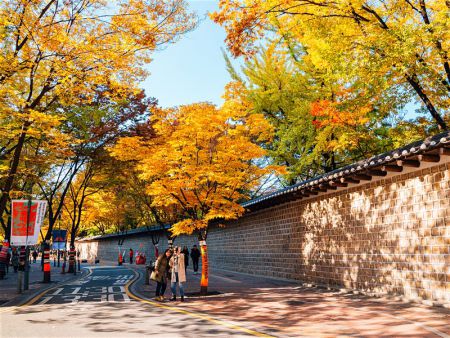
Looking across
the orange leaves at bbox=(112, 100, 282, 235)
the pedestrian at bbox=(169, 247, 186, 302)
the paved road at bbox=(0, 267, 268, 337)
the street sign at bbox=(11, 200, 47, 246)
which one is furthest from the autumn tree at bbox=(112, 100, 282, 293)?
the street sign at bbox=(11, 200, 47, 246)

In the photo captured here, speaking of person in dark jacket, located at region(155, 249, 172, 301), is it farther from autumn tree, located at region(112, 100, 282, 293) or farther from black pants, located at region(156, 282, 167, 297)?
autumn tree, located at region(112, 100, 282, 293)

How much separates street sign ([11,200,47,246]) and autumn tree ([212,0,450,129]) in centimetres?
1046

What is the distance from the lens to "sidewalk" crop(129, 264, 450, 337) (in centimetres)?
816

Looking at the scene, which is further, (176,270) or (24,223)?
(24,223)

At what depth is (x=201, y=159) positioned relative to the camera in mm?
15312

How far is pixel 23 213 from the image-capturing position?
54.0ft

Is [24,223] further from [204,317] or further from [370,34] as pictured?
[370,34]

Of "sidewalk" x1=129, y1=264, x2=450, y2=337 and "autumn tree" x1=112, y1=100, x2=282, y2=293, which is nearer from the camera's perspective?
"sidewalk" x1=129, y1=264, x2=450, y2=337

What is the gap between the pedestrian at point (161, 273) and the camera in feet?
45.4

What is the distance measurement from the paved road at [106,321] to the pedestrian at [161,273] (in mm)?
756

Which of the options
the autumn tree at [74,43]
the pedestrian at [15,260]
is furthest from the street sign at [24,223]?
the pedestrian at [15,260]

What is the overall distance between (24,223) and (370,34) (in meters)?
14.3

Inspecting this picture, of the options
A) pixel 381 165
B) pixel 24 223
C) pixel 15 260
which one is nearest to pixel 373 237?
pixel 381 165

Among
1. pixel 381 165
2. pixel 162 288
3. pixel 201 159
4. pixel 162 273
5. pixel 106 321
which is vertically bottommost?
pixel 106 321
